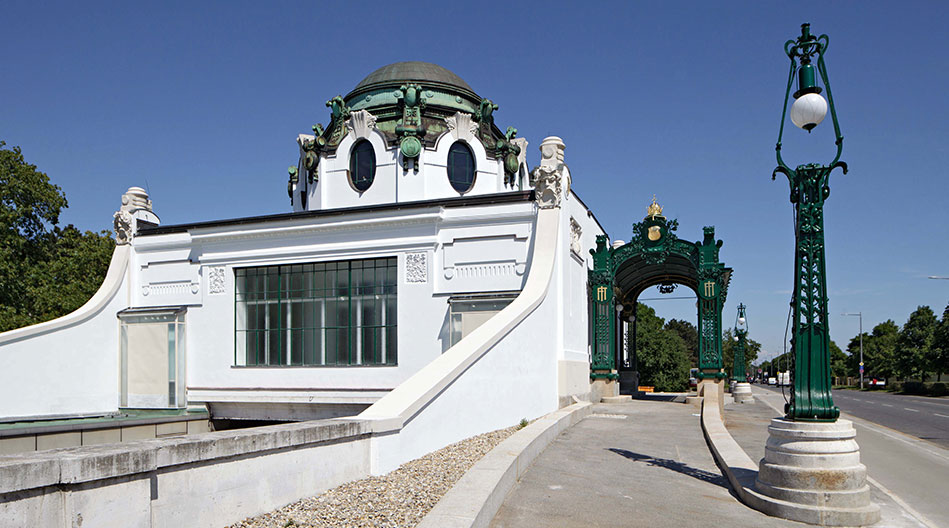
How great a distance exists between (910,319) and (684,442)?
70.7 metres

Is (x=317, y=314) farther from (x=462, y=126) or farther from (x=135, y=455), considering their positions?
(x=135, y=455)

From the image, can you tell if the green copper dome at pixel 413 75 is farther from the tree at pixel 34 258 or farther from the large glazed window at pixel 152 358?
the tree at pixel 34 258

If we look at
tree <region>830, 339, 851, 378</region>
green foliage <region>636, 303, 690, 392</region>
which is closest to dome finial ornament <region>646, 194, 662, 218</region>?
green foliage <region>636, 303, 690, 392</region>

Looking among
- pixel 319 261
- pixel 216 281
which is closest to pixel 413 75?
pixel 319 261

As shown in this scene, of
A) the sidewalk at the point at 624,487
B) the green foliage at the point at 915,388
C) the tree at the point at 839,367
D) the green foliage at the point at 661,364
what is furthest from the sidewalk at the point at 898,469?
the tree at the point at 839,367

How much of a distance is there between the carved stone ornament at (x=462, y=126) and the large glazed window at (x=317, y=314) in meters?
7.14

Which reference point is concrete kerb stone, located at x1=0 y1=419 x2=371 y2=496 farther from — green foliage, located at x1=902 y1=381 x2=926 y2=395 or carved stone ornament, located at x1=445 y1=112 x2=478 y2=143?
green foliage, located at x1=902 y1=381 x2=926 y2=395

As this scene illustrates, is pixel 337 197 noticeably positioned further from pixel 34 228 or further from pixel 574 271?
pixel 34 228

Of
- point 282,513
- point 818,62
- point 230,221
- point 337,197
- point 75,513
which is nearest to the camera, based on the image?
point 75,513

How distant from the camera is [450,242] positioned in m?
18.7

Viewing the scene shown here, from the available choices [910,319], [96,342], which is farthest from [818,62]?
[910,319]

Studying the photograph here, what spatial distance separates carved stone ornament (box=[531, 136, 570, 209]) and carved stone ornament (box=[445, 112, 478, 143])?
292 inches

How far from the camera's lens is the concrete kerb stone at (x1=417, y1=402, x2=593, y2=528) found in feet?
18.9

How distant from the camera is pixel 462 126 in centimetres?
2470
